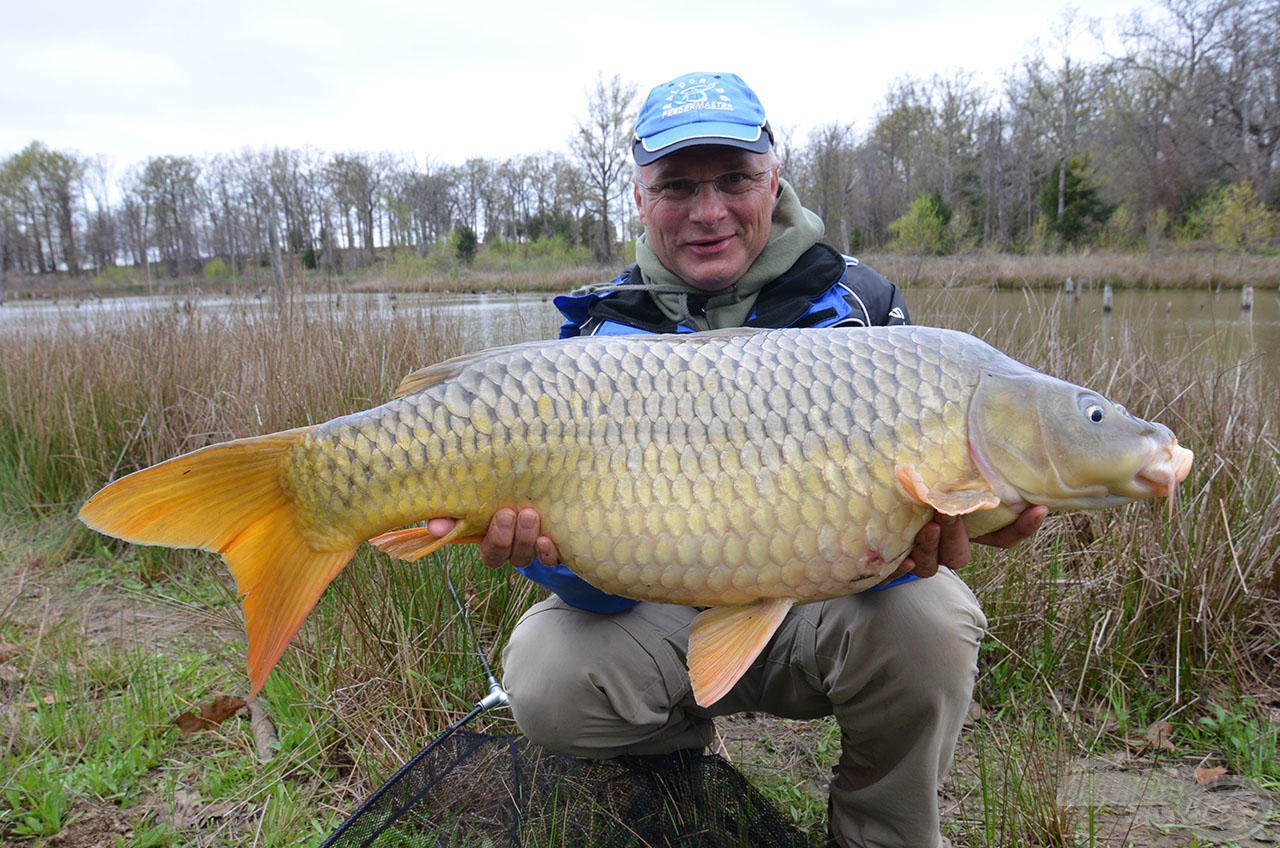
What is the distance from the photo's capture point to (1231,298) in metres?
13.0

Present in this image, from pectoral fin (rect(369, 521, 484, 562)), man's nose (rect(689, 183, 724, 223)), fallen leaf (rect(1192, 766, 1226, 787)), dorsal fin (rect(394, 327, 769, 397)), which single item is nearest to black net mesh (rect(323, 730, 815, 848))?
pectoral fin (rect(369, 521, 484, 562))

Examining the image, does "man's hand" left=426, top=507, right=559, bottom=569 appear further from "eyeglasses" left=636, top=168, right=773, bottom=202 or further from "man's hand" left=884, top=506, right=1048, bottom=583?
"eyeglasses" left=636, top=168, right=773, bottom=202

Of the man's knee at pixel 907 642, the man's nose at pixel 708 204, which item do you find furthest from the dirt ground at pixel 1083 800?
the man's nose at pixel 708 204

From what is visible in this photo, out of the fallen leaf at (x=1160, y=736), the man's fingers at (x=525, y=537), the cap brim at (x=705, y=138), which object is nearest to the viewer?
the man's fingers at (x=525, y=537)

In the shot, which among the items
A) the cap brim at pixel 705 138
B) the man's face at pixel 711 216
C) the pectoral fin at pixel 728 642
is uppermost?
the cap brim at pixel 705 138

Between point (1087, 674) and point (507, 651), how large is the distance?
4.63 feet

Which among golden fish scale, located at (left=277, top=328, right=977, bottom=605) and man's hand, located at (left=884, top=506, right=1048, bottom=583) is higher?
golden fish scale, located at (left=277, top=328, right=977, bottom=605)

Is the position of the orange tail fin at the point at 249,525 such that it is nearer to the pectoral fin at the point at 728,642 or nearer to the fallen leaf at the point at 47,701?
the pectoral fin at the point at 728,642

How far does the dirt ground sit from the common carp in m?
0.68

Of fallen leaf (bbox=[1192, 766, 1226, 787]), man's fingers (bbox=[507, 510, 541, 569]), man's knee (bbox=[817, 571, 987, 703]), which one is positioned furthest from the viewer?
fallen leaf (bbox=[1192, 766, 1226, 787])

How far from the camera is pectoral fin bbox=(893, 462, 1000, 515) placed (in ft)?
3.45

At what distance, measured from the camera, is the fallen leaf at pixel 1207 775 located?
5.47ft

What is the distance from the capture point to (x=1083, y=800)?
1.59 m

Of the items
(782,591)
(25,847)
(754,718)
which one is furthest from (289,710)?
(782,591)
